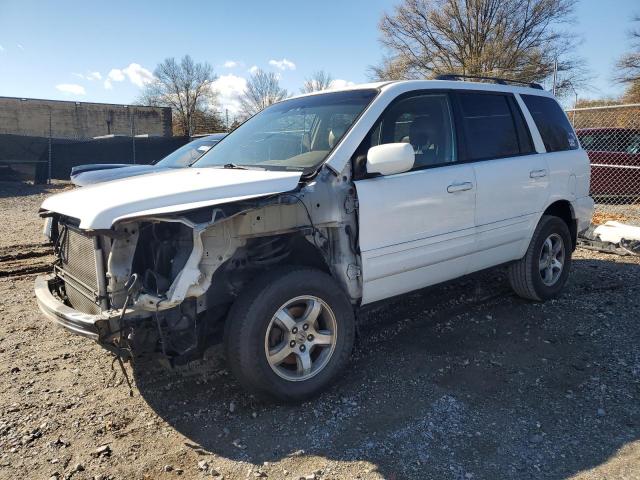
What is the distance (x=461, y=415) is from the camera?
3.16 meters

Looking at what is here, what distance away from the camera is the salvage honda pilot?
113 inches

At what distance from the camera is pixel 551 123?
16.8 feet

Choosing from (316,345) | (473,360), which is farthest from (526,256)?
(316,345)

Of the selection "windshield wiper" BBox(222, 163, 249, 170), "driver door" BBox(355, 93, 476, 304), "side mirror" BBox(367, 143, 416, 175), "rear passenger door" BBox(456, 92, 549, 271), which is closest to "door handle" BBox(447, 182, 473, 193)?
"driver door" BBox(355, 93, 476, 304)

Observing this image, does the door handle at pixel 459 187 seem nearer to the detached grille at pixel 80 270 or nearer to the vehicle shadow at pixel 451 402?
the vehicle shadow at pixel 451 402

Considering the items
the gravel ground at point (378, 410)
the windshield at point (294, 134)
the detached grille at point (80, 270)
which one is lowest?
the gravel ground at point (378, 410)

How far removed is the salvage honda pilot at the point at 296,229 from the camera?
288cm

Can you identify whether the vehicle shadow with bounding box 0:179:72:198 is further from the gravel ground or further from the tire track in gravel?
the gravel ground

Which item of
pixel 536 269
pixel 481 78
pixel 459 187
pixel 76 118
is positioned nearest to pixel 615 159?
pixel 536 269

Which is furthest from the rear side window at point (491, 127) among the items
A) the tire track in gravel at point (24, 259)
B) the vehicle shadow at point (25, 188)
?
the vehicle shadow at point (25, 188)

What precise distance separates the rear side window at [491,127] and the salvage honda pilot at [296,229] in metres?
0.02

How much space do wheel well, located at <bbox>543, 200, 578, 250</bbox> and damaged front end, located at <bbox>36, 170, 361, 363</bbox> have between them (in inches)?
105

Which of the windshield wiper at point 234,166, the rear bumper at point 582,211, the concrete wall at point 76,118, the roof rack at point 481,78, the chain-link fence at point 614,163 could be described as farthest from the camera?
the concrete wall at point 76,118

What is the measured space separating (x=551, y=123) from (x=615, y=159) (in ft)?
25.0
